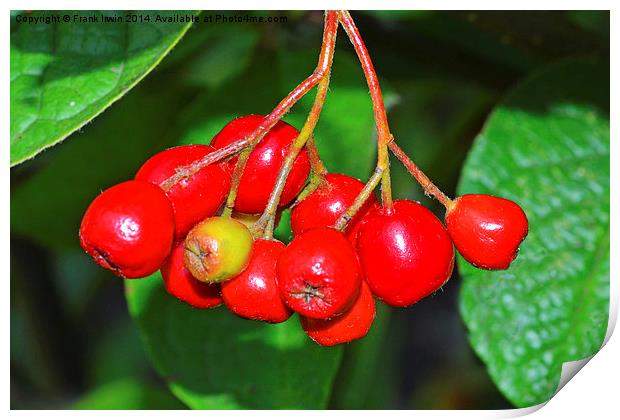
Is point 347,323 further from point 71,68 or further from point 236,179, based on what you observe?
point 71,68

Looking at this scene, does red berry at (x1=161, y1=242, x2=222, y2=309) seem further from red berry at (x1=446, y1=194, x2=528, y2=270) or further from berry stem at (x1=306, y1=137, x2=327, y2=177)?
red berry at (x1=446, y1=194, x2=528, y2=270)

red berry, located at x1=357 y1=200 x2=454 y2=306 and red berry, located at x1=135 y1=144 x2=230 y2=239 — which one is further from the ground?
red berry, located at x1=135 y1=144 x2=230 y2=239

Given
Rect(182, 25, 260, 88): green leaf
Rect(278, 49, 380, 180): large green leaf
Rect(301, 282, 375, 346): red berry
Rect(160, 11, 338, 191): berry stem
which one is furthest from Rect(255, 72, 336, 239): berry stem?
Rect(182, 25, 260, 88): green leaf

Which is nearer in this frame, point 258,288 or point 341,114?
point 258,288

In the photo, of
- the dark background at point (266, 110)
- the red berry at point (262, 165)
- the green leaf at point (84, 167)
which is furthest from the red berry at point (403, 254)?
the green leaf at point (84, 167)

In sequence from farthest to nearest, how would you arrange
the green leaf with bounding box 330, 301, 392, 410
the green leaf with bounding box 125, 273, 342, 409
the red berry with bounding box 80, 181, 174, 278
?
the green leaf with bounding box 330, 301, 392, 410, the green leaf with bounding box 125, 273, 342, 409, the red berry with bounding box 80, 181, 174, 278

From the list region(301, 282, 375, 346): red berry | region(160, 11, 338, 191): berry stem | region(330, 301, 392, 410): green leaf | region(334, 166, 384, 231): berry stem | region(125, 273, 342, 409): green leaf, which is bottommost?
region(330, 301, 392, 410): green leaf

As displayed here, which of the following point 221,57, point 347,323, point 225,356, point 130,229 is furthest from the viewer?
point 221,57

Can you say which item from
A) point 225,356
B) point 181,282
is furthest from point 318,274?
point 225,356
